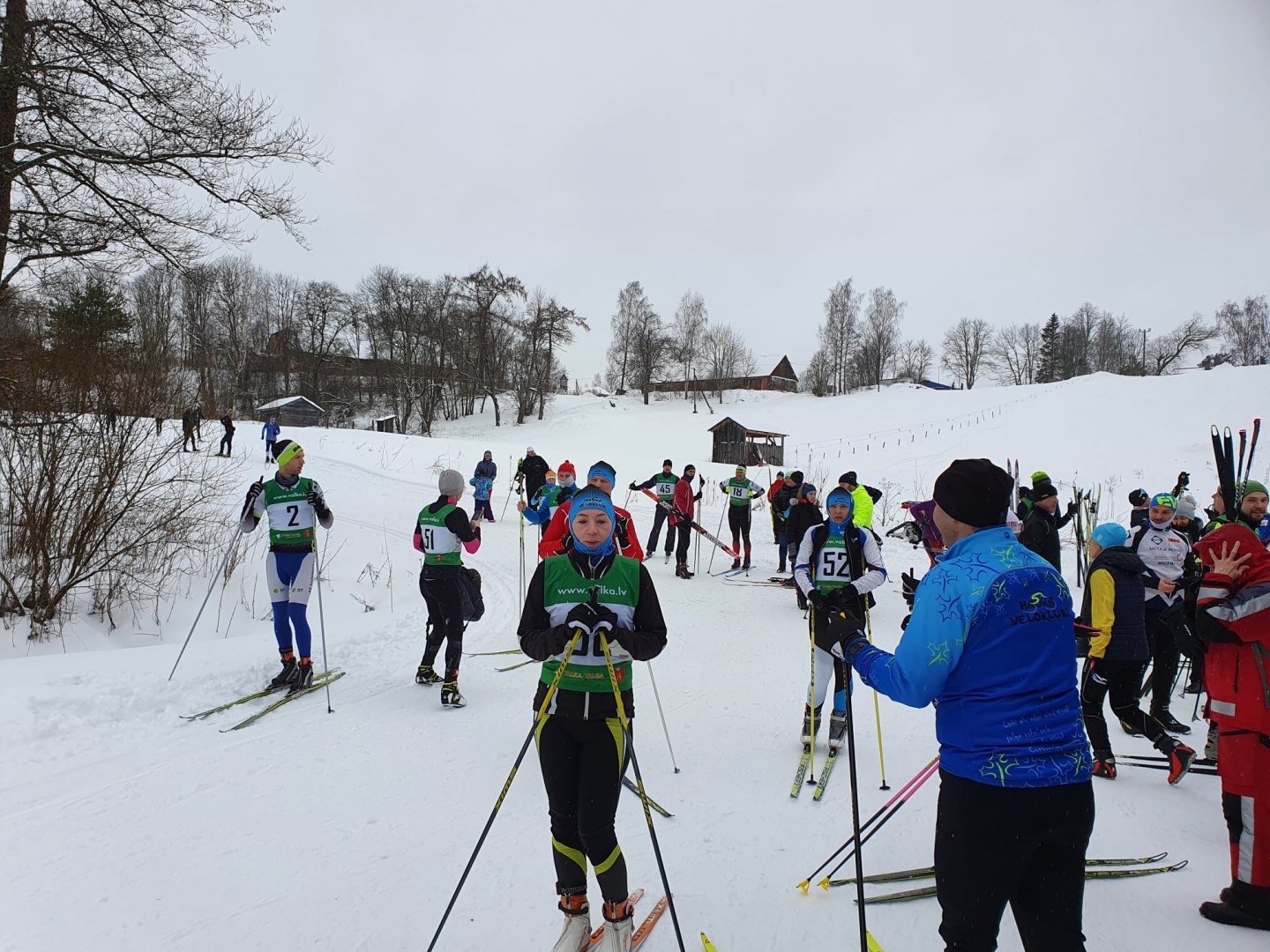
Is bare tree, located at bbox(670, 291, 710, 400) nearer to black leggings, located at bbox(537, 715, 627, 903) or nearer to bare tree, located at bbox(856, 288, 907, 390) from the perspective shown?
bare tree, located at bbox(856, 288, 907, 390)

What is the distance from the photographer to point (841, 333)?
64.6 metres

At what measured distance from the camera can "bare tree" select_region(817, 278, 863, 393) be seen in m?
64.2

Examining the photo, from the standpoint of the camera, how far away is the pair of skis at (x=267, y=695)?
5043mm

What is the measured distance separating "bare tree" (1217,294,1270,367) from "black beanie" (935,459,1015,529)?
77304 mm

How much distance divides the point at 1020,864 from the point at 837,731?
3.09 meters

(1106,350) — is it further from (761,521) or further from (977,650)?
Answer: (977,650)

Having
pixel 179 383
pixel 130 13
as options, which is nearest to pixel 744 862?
pixel 179 383

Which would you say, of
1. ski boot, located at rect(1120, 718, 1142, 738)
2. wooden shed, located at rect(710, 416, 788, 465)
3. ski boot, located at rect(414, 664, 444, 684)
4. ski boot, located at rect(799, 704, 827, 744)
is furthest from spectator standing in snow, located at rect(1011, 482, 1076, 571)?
wooden shed, located at rect(710, 416, 788, 465)

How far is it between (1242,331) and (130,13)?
80721 mm

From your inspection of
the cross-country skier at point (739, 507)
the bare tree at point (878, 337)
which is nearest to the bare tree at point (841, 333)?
the bare tree at point (878, 337)

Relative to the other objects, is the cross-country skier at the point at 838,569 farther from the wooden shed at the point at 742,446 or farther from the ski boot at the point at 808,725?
the wooden shed at the point at 742,446

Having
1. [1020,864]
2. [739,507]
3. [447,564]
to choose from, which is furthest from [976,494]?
[739,507]

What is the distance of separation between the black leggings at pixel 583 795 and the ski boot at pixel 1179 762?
4.32 meters

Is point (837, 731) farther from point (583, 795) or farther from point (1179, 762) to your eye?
point (583, 795)
